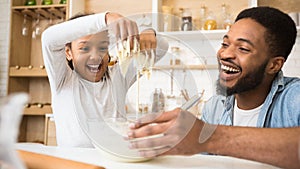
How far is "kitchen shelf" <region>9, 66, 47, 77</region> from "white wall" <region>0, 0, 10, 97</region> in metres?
0.19

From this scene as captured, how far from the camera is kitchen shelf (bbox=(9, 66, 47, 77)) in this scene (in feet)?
9.66

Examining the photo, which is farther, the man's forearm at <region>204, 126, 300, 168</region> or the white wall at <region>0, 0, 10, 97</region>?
the white wall at <region>0, 0, 10, 97</region>

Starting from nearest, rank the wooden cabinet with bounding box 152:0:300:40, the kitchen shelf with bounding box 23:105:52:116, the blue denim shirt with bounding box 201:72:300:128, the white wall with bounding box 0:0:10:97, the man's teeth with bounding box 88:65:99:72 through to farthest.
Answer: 1. the man's teeth with bounding box 88:65:99:72
2. the blue denim shirt with bounding box 201:72:300:128
3. the wooden cabinet with bounding box 152:0:300:40
4. the kitchen shelf with bounding box 23:105:52:116
5. the white wall with bounding box 0:0:10:97

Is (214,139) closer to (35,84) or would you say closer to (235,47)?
(235,47)

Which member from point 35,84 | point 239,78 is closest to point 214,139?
point 239,78

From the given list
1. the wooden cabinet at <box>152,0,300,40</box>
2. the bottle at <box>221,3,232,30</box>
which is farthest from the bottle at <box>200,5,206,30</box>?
the bottle at <box>221,3,232,30</box>

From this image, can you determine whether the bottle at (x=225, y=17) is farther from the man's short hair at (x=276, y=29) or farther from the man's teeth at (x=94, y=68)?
the man's teeth at (x=94, y=68)

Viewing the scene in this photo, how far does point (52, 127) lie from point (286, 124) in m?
2.01

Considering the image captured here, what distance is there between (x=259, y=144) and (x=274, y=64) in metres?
0.55

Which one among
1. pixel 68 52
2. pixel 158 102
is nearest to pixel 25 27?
pixel 68 52

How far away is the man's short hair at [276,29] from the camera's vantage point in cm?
113

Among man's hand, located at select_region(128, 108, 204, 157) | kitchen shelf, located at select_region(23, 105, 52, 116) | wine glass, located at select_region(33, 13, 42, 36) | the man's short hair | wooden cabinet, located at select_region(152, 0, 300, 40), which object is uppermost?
wooden cabinet, located at select_region(152, 0, 300, 40)

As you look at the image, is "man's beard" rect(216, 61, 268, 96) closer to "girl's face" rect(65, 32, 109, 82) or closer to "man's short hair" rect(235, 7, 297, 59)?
"man's short hair" rect(235, 7, 297, 59)

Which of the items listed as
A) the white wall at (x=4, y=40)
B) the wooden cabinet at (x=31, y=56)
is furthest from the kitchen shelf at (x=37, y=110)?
the white wall at (x=4, y=40)
